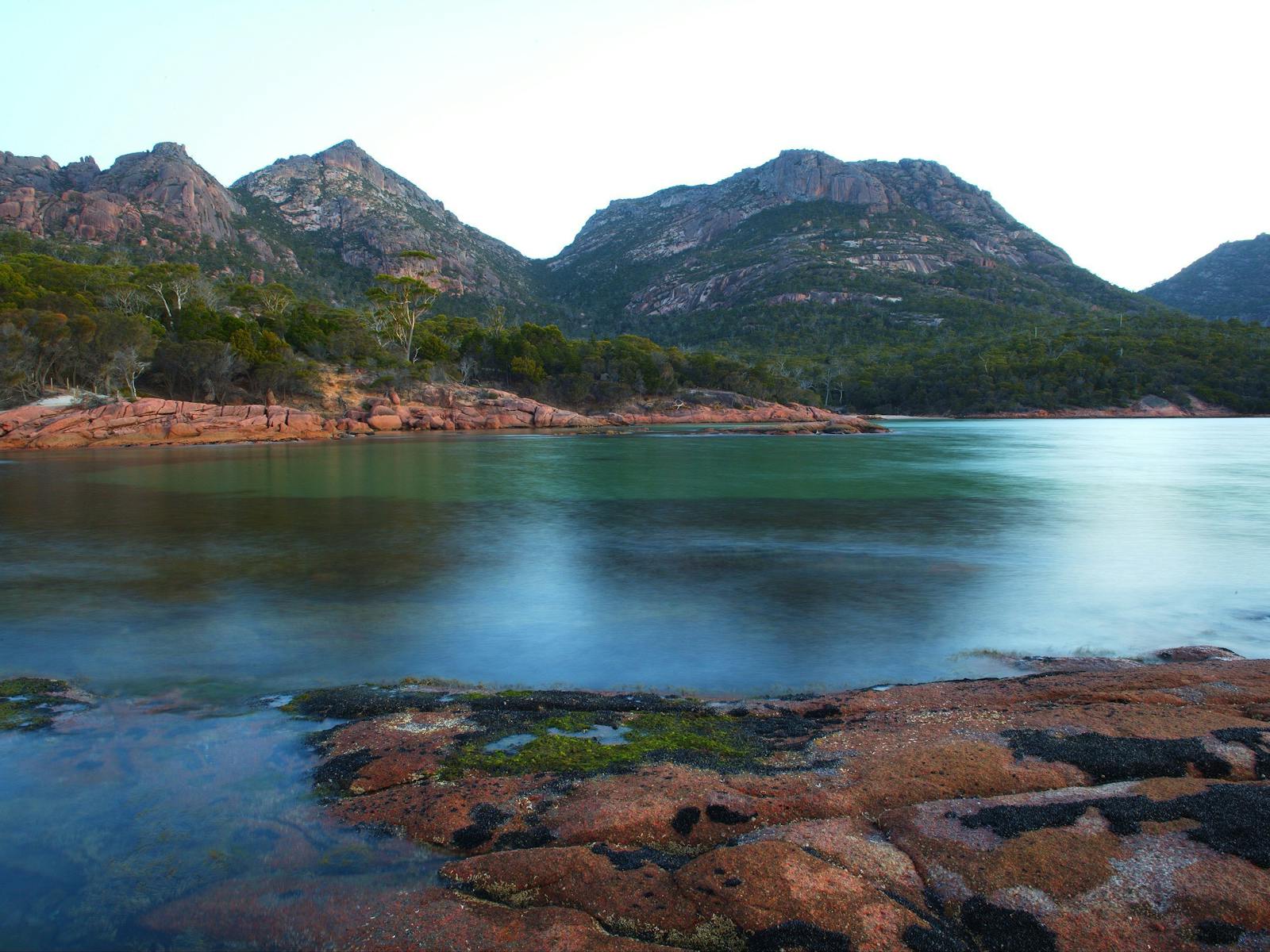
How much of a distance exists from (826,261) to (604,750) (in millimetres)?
143646

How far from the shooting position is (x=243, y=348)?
5391 centimetres

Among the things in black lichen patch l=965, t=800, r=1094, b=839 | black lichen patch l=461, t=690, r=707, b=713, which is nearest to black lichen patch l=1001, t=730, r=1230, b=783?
black lichen patch l=965, t=800, r=1094, b=839

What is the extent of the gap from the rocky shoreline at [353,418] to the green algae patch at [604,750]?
4649 cm

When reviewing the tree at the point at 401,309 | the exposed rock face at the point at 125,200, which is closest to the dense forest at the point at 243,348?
the tree at the point at 401,309

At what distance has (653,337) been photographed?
138m

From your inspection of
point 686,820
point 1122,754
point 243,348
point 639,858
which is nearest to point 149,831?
point 639,858

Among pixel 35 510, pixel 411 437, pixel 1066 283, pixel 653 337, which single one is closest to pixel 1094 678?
pixel 35 510

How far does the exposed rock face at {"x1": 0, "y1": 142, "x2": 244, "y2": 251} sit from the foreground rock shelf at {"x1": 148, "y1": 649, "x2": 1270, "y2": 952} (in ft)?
408

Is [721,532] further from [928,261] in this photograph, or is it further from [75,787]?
[928,261]

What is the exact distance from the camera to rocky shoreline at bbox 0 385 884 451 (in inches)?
1638

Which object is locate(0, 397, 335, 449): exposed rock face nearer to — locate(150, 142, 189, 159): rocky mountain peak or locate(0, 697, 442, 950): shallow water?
locate(0, 697, 442, 950): shallow water

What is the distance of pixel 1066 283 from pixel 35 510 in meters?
160

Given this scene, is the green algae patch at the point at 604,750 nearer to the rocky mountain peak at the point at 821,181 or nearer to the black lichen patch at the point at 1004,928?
the black lichen patch at the point at 1004,928

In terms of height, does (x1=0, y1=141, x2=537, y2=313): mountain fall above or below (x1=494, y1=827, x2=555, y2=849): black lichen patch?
above
